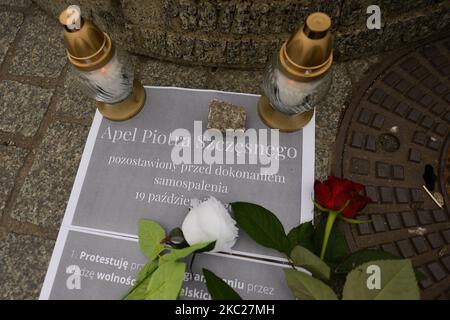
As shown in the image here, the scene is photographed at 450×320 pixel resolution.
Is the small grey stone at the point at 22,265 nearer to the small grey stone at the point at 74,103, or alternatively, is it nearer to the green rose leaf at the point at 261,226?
the small grey stone at the point at 74,103

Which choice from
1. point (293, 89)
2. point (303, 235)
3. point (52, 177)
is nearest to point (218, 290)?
point (303, 235)

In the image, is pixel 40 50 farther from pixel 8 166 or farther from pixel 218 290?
pixel 218 290

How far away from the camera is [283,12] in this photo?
3.12ft

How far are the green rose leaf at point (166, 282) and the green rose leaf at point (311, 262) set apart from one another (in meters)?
0.23

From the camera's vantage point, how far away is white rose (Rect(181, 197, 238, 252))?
2.54ft

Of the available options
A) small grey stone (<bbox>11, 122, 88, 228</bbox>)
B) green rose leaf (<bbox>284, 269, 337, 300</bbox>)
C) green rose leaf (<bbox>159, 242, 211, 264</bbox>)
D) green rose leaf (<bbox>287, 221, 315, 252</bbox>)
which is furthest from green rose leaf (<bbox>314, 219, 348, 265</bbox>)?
small grey stone (<bbox>11, 122, 88, 228</bbox>)

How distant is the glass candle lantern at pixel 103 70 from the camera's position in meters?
0.76

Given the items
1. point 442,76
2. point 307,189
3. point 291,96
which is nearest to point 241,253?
point 307,189

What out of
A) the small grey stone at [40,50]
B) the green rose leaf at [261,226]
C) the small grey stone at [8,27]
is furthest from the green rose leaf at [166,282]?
the small grey stone at [8,27]
